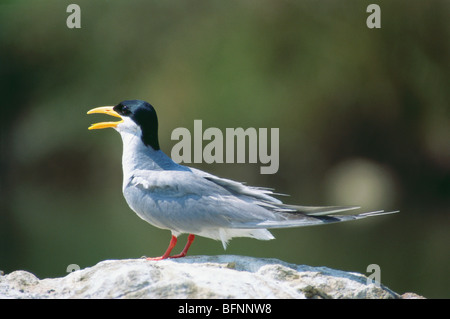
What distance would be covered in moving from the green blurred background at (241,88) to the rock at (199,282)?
759cm

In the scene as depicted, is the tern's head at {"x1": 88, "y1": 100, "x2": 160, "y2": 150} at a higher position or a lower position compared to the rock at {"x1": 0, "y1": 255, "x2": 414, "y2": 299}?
higher

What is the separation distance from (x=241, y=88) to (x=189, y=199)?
31.2 ft

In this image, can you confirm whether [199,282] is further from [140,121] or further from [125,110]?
[125,110]

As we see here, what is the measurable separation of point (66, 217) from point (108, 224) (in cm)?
91

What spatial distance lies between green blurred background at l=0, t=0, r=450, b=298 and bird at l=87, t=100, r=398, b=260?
6825 millimetres

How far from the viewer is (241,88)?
14352mm

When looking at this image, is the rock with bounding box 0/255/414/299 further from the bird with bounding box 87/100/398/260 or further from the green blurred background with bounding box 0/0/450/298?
the green blurred background with bounding box 0/0/450/298

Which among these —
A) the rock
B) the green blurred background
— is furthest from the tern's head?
the green blurred background

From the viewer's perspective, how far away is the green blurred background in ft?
43.9

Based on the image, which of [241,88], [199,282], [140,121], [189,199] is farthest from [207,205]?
[241,88]

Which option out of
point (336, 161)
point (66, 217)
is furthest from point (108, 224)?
point (336, 161)

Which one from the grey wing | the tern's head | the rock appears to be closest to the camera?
the rock

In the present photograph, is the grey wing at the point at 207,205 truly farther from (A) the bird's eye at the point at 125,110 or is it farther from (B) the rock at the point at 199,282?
(A) the bird's eye at the point at 125,110

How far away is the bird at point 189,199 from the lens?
476 centimetres
